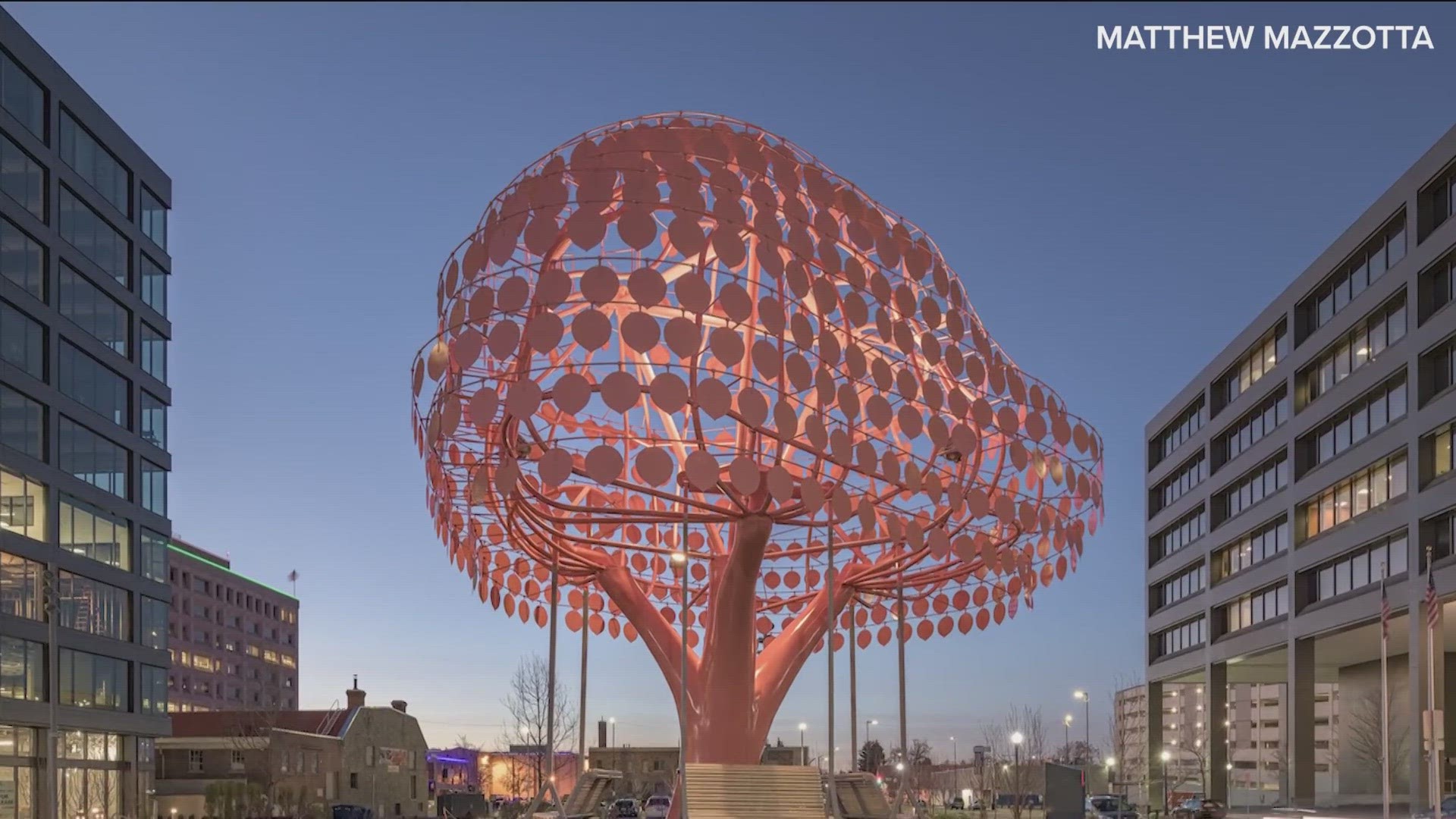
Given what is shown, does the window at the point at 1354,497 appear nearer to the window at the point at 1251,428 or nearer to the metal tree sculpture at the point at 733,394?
the window at the point at 1251,428

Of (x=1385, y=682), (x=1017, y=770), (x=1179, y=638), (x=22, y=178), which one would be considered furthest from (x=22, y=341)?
(x=1179, y=638)

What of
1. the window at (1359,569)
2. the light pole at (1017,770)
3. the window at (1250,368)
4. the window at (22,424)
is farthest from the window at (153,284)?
the window at (1359,569)

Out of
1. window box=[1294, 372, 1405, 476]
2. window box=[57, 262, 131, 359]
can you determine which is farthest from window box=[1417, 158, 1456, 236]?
window box=[57, 262, 131, 359]

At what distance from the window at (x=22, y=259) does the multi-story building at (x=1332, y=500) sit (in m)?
54.5

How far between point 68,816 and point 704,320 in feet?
150

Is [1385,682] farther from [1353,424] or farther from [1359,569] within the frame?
[1353,424]

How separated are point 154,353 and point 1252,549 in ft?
193

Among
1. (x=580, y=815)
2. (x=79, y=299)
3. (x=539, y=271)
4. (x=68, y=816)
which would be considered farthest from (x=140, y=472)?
(x=539, y=271)

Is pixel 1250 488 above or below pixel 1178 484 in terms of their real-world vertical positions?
below

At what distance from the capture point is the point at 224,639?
16638 cm

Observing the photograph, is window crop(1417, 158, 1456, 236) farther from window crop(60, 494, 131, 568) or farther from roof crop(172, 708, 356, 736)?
roof crop(172, 708, 356, 736)

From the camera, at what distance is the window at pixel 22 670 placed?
63656 millimetres

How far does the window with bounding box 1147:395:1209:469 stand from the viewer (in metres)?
97.3

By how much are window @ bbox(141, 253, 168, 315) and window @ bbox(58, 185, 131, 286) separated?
1.87m
